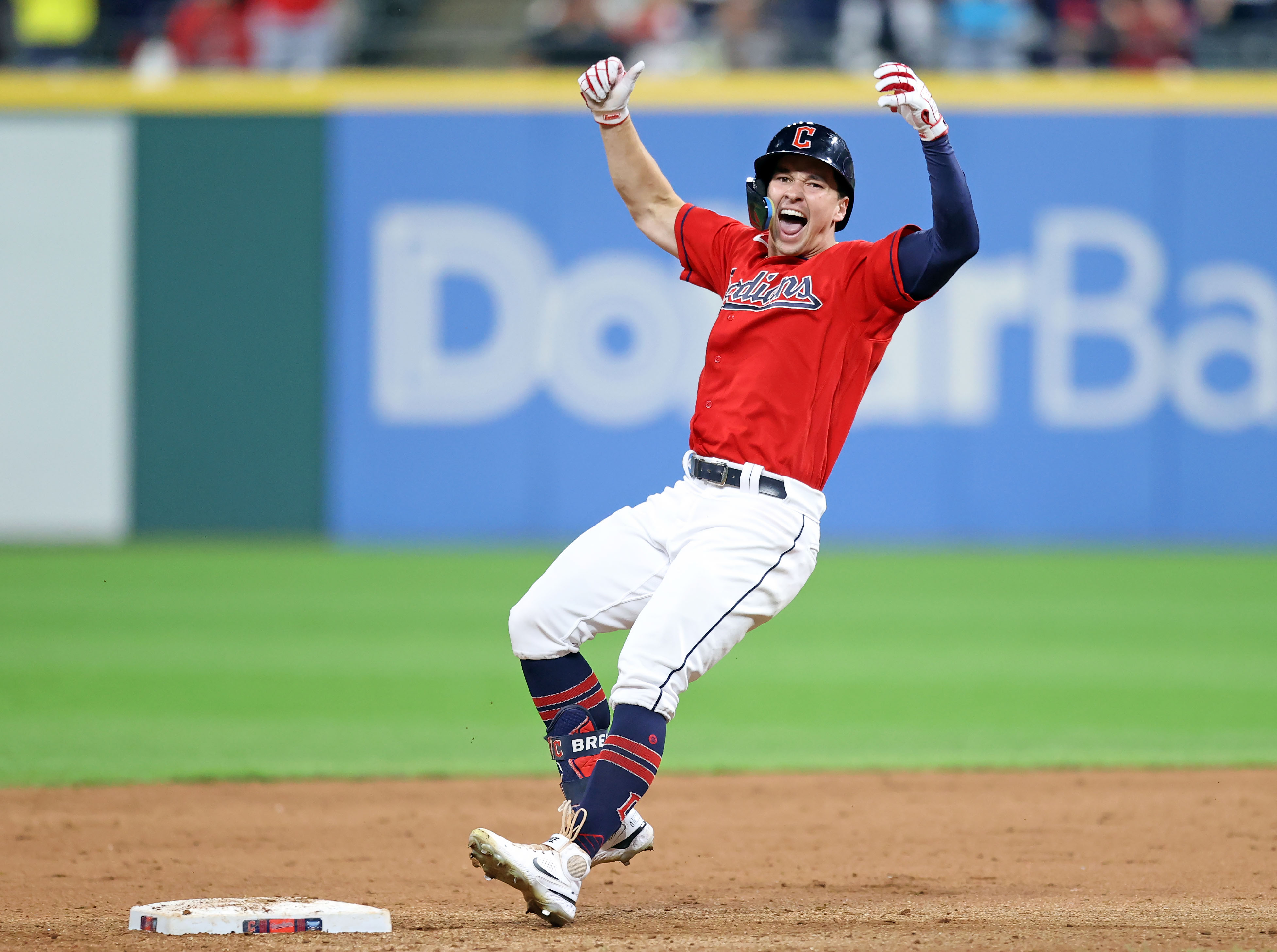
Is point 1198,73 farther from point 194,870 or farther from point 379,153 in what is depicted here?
point 194,870

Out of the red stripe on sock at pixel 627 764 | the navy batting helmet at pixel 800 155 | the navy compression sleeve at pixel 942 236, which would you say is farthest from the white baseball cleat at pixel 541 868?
the navy batting helmet at pixel 800 155

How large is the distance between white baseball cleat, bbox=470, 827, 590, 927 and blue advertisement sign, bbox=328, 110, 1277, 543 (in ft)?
33.3

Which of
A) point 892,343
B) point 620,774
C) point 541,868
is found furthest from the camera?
point 892,343

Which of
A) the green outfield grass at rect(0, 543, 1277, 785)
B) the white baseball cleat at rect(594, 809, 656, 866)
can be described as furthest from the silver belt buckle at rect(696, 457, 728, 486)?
the green outfield grass at rect(0, 543, 1277, 785)

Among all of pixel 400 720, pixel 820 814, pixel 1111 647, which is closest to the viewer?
pixel 820 814

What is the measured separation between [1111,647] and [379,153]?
7726mm

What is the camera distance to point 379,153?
1435cm

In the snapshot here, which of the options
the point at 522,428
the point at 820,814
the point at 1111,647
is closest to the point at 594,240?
the point at 522,428

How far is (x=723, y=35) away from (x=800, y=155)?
36.1ft

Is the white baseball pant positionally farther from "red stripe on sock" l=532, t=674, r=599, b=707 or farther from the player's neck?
the player's neck

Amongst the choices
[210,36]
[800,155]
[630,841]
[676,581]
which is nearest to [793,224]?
[800,155]

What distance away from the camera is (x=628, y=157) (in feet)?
15.9

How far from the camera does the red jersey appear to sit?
4297mm

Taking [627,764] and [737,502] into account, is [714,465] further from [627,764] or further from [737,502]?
[627,764]
